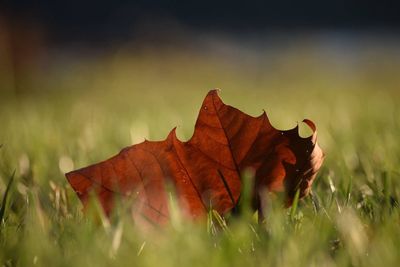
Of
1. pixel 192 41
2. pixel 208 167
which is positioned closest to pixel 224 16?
pixel 192 41

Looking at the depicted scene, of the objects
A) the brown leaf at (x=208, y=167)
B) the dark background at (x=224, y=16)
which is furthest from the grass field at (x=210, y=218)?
the dark background at (x=224, y=16)

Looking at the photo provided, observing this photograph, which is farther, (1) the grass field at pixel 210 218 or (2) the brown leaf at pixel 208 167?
(2) the brown leaf at pixel 208 167

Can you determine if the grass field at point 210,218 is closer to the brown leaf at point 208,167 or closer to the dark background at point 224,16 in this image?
the brown leaf at point 208,167

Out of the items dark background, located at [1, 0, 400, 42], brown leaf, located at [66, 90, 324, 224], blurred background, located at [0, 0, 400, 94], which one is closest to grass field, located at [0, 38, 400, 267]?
brown leaf, located at [66, 90, 324, 224]

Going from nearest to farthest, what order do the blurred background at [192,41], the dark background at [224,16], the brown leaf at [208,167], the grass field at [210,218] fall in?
1. the grass field at [210,218]
2. the brown leaf at [208,167]
3. the blurred background at [192,41]
4. the dark background at [224,16]

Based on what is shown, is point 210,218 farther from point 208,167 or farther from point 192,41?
point 192,41

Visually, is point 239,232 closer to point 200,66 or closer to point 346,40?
point 200,66

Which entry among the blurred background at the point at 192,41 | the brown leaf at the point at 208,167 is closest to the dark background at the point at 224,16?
the blurred background at the point at 192,41

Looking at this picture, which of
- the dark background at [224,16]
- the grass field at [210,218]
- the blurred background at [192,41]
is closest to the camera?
the grass field at [210,218]
